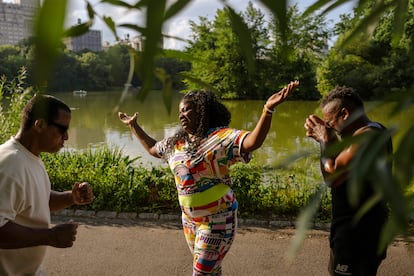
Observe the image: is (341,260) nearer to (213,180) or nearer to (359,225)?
(359,225)

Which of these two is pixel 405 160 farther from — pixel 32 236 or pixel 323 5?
pixel 32 236

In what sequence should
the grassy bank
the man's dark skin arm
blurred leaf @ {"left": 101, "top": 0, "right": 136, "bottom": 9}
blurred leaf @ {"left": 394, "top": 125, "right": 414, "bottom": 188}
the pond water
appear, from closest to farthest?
blurred leaf @ {"left": 101, "top": 0, "right": 136, "bottom": 9}, blurred leaf @ {"left": 394, "top": 125, "right": 414, "bottom": 188}, the man's dark skin arm, the grassy bank, the pond water

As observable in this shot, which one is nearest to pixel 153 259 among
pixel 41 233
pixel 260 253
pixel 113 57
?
pixel 260 253

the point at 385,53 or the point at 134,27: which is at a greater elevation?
the point at 385,53

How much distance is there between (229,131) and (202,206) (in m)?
0.52

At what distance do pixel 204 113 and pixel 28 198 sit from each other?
1216mm

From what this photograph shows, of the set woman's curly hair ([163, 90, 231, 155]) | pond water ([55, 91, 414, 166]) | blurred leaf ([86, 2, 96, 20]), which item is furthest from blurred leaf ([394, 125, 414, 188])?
pond water ([55, 91, 414, 166])

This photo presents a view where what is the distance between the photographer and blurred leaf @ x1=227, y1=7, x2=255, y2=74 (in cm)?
58

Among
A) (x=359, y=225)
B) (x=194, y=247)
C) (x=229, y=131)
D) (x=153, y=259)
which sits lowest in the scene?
(x=153, y=259)

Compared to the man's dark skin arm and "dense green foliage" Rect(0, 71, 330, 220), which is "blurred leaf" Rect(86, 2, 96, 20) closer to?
the man's dark skin arm

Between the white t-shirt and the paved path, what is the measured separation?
2252mm

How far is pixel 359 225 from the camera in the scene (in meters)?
2.58

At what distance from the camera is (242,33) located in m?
0.59

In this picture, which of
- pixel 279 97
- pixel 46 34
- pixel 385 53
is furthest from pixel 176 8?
pixel 279 97
